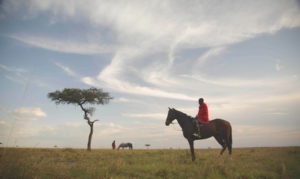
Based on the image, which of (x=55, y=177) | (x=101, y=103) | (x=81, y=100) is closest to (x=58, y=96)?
(x=81, y=100)

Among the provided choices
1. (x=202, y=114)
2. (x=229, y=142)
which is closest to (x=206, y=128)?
(x=202, y=114)

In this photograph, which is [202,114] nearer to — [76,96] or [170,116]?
[170,116]

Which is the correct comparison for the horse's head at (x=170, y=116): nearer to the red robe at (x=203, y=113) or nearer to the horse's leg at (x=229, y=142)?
the red robe at (x=203, y=113)

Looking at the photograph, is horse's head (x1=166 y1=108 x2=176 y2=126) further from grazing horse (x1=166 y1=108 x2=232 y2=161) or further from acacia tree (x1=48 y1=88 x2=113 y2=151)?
acacia tree (x1=48 y1=88 x2=113 y2=151)

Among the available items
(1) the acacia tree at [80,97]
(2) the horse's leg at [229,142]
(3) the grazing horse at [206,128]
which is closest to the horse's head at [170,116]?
(3) the grazing horse at [206,128]

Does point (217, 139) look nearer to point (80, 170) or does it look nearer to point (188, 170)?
point (188, 170)

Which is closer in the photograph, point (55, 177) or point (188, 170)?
point (55, 177)

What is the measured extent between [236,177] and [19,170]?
6725 mm

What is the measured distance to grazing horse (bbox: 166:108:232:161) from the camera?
482 inches

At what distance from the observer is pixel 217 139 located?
13188mm

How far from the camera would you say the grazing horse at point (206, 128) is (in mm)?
12242

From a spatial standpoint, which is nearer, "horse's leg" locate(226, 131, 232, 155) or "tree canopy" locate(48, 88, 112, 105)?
"horse's leg" locate(226, 131, 232, 155)

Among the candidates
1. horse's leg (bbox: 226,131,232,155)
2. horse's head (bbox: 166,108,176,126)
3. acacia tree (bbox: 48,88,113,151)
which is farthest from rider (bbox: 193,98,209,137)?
acacia tree (bbox: 48,88,113,151)

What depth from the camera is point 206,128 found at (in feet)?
40.3
